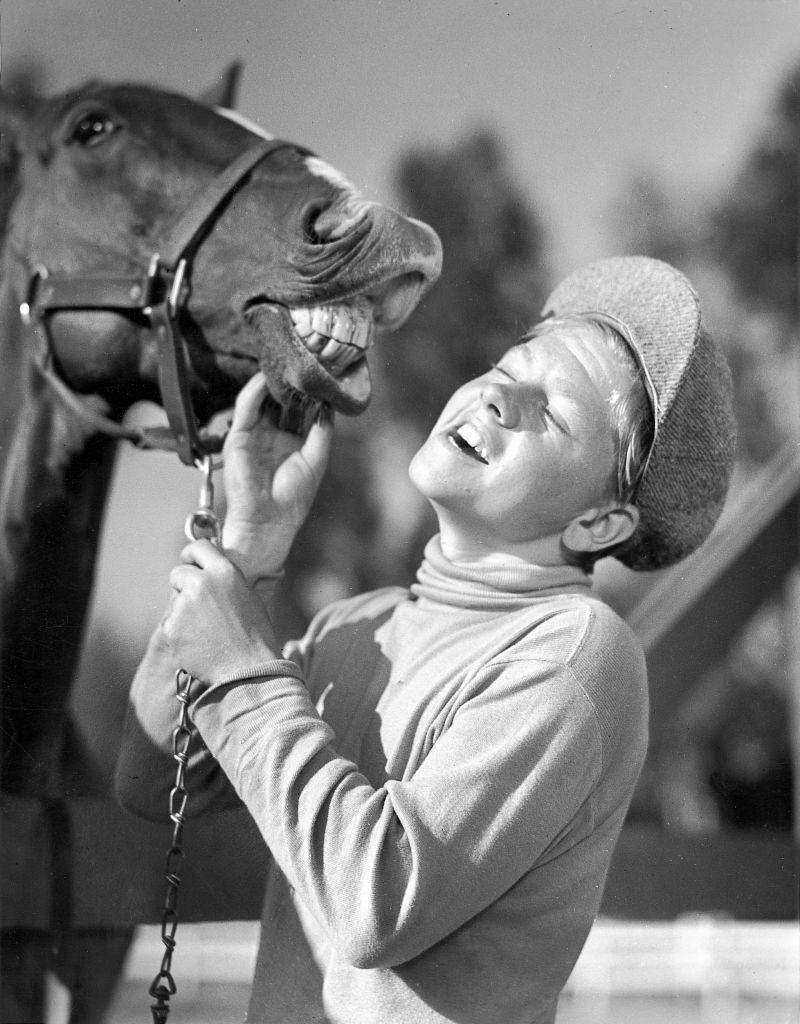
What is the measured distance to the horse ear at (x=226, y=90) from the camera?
3.92 feet

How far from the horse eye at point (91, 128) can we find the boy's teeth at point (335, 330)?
354 mm

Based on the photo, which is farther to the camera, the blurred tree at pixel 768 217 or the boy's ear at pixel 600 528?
the blurred tree at pixel 768 217

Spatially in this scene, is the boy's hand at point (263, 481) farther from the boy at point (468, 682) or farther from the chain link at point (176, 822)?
the chain link at point (176, 822)

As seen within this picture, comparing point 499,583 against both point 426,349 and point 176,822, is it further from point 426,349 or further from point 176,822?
point 426,349

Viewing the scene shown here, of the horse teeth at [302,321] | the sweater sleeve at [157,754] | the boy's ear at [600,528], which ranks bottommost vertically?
the sweater sleeve at [157,754]

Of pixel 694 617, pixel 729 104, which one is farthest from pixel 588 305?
pixel 694 617

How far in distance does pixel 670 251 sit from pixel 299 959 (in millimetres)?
1424

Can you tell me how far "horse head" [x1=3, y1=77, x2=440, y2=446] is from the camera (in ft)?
3.13

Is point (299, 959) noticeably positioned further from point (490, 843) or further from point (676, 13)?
point (676, 13)

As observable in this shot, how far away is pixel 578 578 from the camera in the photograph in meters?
0.86

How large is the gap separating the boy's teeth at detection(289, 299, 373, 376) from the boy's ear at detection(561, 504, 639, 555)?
0.85 feet

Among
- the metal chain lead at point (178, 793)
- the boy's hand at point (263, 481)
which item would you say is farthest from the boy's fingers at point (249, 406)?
the metal chain lead at point (178, 793)

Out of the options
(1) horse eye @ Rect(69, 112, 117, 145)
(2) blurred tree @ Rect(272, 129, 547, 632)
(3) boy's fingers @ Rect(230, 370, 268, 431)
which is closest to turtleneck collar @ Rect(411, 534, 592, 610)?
(3) boy's fingers @ Rect(230, 370, 268, 431)

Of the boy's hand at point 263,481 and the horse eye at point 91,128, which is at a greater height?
the horse eye at point 91,128
